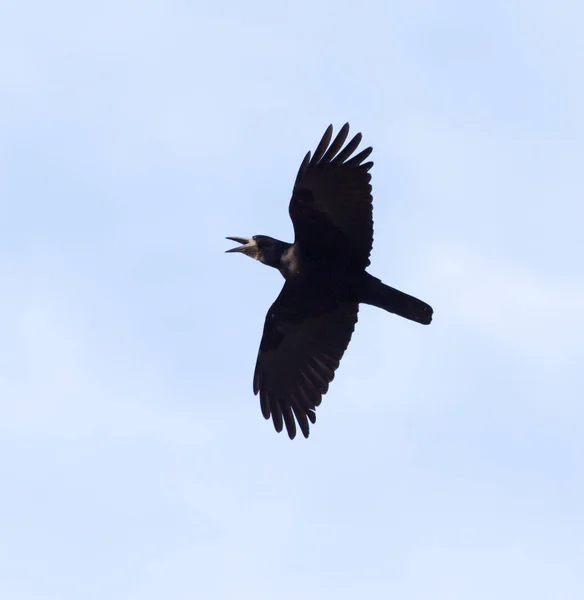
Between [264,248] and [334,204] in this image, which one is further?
[264,248]

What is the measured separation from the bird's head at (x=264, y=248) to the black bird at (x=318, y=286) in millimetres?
12

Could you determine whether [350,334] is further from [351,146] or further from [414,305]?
[351,146]

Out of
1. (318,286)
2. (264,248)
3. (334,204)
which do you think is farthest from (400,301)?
(264,248)

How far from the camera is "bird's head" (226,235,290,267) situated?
18.5 m

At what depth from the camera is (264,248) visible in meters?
18.6

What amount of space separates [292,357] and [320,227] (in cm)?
186

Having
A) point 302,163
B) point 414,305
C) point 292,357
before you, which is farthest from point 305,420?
point 302,163

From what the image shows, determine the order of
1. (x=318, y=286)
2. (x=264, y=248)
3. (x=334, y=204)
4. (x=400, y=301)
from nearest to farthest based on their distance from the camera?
(x=334, y=204)
(x=400, y=301)
(x=318, y=286)
(x=264, y=248)

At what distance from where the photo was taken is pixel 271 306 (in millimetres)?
18672

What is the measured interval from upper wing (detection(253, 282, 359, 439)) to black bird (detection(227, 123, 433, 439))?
1 centimetres

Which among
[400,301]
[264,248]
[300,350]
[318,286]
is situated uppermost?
[264,248]

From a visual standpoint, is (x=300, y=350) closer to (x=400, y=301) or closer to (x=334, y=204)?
(x=400, y=301)

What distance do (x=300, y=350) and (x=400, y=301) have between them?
5.11 ft

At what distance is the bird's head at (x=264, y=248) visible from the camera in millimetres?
18500
